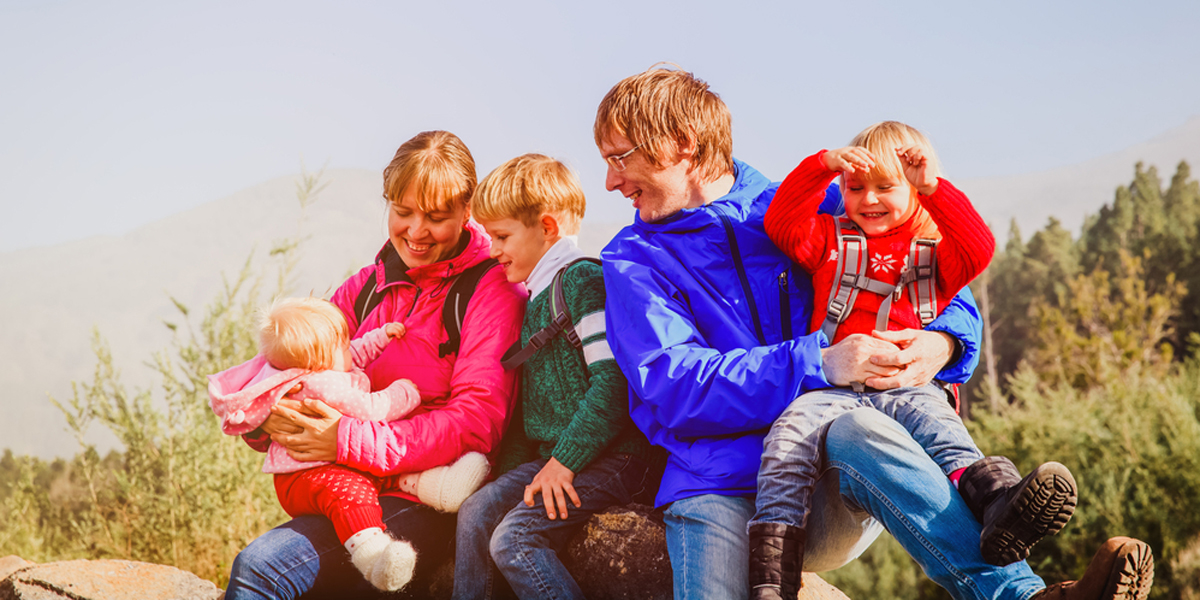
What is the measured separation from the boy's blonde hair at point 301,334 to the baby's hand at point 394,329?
0.17 m

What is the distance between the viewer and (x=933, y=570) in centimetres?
212

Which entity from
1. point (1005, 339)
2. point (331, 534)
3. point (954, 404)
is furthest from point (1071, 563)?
point (1005, 339)

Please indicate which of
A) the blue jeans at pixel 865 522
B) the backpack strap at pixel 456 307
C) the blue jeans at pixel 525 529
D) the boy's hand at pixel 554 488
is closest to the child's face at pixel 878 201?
the blue jeans at pixel 865 522

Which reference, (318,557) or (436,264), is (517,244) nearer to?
(436,264)

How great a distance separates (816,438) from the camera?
233 centimetres

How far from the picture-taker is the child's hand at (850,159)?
2461 mm

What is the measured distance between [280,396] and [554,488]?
3.47 ft

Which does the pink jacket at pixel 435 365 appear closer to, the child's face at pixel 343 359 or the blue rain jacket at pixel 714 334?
the child's face at pixel 343 359

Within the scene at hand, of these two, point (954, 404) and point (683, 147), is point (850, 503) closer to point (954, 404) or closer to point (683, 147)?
point (954, 404)

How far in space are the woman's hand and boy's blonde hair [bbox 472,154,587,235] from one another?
0.90m

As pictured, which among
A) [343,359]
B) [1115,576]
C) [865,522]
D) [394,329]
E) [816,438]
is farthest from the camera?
[394,329]

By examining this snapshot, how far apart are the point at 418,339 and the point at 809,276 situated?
4.91 feet

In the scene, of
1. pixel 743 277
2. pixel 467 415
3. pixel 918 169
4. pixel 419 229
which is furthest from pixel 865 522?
pixel 419 229

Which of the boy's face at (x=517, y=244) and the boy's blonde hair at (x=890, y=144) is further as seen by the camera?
the boy's face at (x=517, y=244)
